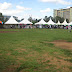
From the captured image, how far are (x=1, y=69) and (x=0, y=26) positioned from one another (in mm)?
58975

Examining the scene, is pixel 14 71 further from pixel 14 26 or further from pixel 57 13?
pixel 57 13

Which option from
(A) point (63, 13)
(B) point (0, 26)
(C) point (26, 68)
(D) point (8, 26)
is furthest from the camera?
(A) point (63, 13)

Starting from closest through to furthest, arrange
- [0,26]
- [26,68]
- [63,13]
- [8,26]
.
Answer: [26,68]
[0,26]
[8,26]
[63,13]

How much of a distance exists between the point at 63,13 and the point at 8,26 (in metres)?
97.6

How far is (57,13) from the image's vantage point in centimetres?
15838

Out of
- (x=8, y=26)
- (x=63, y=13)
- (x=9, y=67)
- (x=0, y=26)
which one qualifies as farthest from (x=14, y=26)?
(x=63, y=13)

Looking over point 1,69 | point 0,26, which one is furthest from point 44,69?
point 0,26

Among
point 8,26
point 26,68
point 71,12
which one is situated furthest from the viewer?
point 71,12

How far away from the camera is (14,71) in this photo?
5410 millimetres

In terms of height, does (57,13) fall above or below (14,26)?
above

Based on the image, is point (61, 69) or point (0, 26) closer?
point (61, 69)

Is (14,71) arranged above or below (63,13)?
below

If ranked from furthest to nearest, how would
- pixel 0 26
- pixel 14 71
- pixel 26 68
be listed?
pixel 0 26 < pixel 26 68 < pixel 14 71

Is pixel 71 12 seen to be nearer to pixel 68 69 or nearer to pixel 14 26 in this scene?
pixel 14 26
